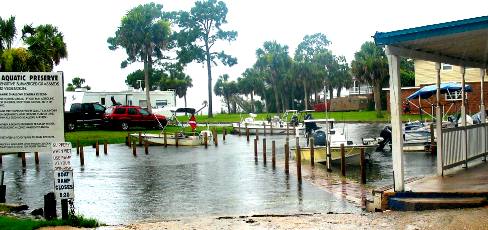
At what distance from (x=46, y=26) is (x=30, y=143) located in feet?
91.7

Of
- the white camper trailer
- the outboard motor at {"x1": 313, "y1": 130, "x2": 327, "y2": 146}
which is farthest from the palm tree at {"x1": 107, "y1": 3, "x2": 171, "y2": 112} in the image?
the outboard motor at {"x1": 313, "y1": 130, "x2": 327, "y2": 146}

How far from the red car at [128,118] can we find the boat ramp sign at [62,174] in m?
33.3

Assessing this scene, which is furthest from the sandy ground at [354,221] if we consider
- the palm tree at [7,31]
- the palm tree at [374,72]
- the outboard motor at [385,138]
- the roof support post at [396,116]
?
the palm tree at [374,72]

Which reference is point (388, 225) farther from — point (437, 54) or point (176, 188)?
point (176, 188)

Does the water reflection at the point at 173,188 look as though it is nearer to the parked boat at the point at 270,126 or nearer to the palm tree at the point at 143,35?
the parked boat at the point at 270,126

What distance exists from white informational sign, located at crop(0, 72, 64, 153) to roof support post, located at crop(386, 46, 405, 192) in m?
6.73

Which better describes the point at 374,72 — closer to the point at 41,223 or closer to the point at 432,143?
the point at 432,143

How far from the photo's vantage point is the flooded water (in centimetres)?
1470

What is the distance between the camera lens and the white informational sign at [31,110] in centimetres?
1320

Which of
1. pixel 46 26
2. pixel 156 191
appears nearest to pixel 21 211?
pixel 156 191

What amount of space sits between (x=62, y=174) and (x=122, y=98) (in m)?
46.7

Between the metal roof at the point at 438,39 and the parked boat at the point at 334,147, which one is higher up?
the metal roof at the point at 438,39

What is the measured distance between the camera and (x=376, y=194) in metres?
12.1

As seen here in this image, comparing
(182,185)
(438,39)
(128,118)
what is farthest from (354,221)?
(128,118)
